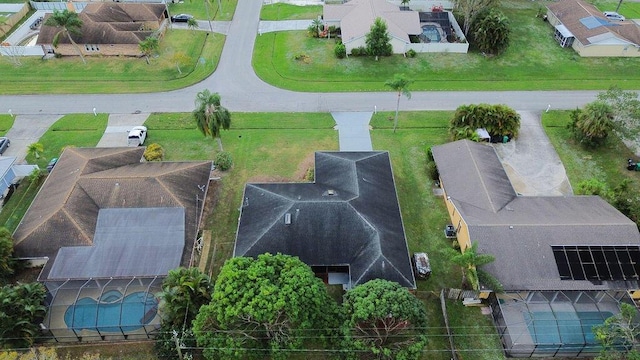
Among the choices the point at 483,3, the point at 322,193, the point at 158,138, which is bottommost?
the point at 158,138

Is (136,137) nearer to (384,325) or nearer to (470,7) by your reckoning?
(384,325)

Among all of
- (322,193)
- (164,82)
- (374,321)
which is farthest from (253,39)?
(374,321)

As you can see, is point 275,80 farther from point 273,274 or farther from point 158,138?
point 273,274

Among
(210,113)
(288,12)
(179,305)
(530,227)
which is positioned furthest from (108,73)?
(530,227)

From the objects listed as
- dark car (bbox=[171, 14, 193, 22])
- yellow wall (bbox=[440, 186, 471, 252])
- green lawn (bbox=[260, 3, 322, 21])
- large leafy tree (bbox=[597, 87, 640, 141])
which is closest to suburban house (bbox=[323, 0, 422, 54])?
green lawn (bbox=[260, 3, 322, 21])

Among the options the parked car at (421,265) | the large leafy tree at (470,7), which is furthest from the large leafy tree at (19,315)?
the large leafy tree at (470,7)

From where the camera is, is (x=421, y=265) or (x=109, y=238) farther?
(x=421, y=265)
